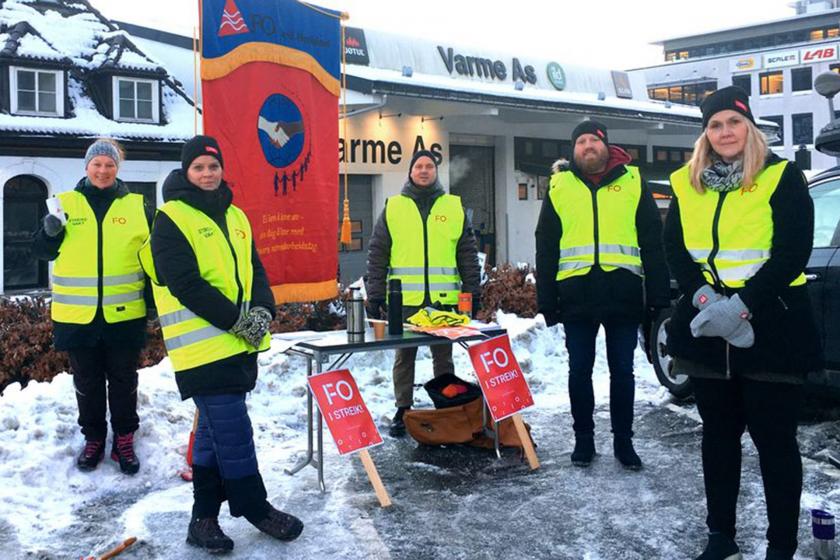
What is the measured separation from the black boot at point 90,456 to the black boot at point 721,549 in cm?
354

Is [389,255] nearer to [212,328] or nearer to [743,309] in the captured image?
[212,328]

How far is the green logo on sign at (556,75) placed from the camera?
2427cm

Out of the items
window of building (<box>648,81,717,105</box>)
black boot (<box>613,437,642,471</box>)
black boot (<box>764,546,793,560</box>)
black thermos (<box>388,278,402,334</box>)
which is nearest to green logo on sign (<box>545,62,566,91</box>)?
black thermos (<box>388,278,402,334</box>)

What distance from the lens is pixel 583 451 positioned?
5.61 meters

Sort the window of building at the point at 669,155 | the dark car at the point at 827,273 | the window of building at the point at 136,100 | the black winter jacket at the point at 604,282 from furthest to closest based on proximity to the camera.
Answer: the window of building at the point at 669,155, the window of building at the point at 136,100, the dark car at the point at 827,273, the black winter jacket at the point at 604,282

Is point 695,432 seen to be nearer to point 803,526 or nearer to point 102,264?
point 803,526

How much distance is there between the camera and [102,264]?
5.27 meters

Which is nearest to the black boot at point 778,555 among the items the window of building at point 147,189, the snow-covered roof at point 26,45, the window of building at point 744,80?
the window of building at point 147,189

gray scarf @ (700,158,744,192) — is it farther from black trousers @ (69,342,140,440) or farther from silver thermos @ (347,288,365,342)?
black trousers @ (69,342,140,440)

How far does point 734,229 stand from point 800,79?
225 ft

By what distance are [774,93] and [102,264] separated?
2710 inches

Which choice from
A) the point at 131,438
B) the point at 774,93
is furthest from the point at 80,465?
the point at 774,93

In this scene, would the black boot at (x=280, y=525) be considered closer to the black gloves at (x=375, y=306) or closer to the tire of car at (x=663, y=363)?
the black gloves at (x=375, y=306)

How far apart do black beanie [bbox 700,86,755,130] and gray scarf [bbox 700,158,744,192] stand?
0.73 ft
